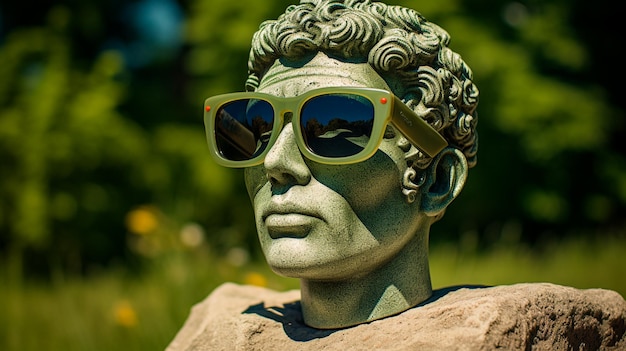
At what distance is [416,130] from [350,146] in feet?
0.80

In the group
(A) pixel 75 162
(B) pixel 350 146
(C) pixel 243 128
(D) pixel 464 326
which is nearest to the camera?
(D) pixel 464 326

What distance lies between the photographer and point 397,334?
242 cm

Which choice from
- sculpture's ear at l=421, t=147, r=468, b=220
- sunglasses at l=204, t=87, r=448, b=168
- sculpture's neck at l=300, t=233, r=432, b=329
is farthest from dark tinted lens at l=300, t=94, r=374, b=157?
sculpture's neck at l=300, t=233, r=432, b=329

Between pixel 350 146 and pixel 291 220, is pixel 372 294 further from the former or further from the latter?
pixel 350 146

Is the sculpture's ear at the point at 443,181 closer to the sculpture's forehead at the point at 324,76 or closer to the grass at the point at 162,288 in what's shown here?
the sculpture's forehead at the point at 324,76

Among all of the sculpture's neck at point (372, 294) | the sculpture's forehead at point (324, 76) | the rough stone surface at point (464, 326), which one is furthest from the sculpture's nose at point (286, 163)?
the rough stone surface at point (464, 326)

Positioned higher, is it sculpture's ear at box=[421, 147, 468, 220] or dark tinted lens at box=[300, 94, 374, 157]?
dark tinted lens at box=[300, 94, 374, 157]

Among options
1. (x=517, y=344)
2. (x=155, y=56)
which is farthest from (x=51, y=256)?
(x=517, y=344)

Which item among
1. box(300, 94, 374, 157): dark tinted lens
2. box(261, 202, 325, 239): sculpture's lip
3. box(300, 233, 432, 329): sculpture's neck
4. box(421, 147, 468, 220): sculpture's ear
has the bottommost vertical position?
box(300, 233, 432, 329): sculpture's neck

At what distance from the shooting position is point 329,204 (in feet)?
8.05

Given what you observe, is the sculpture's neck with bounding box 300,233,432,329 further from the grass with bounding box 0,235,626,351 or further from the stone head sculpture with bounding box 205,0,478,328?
the grass with bounding box 0,235,626,351

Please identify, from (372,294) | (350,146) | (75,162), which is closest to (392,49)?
(350,146)

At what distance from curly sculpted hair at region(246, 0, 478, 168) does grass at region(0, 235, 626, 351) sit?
2.08 meters

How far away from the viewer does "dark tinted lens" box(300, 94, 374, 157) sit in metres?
2.39
